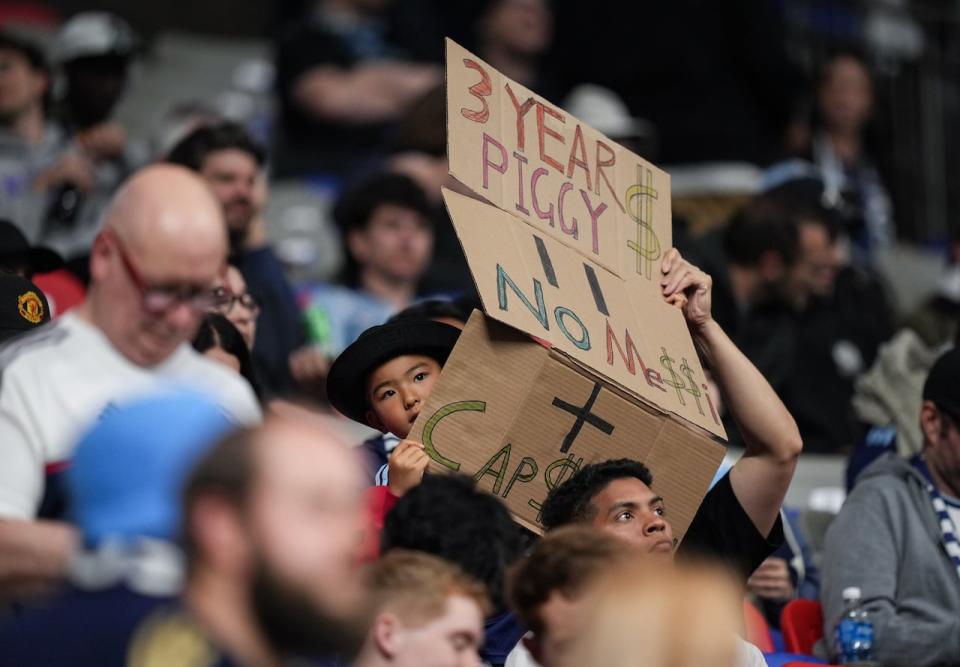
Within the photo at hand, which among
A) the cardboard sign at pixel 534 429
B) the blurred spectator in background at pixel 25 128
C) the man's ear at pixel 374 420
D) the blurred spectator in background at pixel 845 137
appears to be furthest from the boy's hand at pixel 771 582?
the blurred spectator in background at pixel 845 137

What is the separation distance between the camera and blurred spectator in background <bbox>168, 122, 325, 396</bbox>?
294 inches

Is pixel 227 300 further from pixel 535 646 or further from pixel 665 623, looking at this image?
pixel 665 623

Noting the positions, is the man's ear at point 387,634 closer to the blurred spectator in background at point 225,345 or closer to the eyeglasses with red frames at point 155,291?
the eyeglasses with red frames at point 155,291

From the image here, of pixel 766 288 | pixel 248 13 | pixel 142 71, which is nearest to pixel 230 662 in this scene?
pixel 766 288

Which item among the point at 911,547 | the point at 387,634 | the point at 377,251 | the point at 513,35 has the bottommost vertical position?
the point at 387,634

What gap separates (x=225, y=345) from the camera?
5809 millimetres

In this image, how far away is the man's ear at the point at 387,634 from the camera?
3898 mm

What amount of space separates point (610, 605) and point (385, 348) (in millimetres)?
2260

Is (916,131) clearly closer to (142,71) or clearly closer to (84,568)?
(142,71)

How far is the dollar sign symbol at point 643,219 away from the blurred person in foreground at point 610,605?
1.49m

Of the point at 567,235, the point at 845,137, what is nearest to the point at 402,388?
the point at 567,235

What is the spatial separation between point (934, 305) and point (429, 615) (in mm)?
5973

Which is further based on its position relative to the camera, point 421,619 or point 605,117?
point 605,117

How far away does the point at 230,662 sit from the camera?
3.00m
